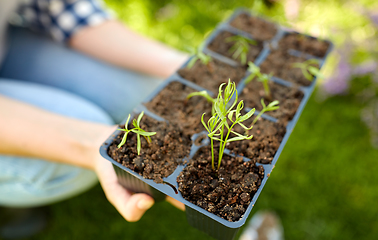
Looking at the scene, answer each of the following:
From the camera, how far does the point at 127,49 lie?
1350 millimetres

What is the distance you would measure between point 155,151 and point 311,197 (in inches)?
41.8

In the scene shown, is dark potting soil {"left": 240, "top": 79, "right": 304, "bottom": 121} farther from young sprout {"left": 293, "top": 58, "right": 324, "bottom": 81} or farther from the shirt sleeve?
the shirt sleeve

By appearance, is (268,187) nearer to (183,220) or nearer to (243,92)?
(183,220)

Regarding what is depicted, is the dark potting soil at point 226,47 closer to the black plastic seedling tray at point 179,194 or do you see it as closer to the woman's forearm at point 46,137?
the black plastic seedling tray at point 179,194

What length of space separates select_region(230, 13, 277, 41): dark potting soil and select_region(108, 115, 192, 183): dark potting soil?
2.03ft

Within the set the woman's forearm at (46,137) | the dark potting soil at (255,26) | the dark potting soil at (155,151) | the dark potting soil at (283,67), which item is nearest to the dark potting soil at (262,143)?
the dark potting soil at (155,151)

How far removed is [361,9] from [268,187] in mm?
1104

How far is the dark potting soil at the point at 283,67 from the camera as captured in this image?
1.07m

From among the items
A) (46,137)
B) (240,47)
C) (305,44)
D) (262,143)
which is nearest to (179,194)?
(262,143)

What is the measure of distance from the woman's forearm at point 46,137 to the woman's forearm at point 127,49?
0.48m

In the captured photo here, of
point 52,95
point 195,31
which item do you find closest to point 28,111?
point 52,95

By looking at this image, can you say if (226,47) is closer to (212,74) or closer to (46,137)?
(212,74)

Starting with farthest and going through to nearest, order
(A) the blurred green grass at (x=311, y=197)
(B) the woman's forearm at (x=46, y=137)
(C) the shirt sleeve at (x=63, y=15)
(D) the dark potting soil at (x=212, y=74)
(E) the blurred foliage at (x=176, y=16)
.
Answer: (E) the blurred foliage at (x=176, y=16)
(A) the blurred green grass at (x=311, y=197)
(C) the shirt sleeve at (x=63, y=15)
(D) the dark potting soil at (x=212, y=74)
(B) the woman's forearm at (x=46, y=137)

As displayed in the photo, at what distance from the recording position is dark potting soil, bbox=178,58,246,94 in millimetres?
1021
